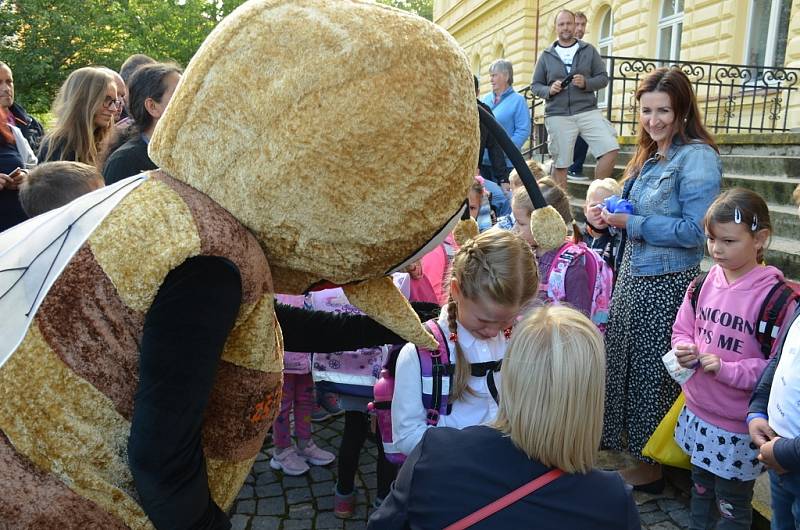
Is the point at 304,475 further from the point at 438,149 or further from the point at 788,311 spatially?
the point at 438,149

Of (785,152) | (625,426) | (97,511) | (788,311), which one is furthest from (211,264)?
(785,152)

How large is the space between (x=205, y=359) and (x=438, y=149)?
538 millimetres

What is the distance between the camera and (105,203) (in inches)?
41.3

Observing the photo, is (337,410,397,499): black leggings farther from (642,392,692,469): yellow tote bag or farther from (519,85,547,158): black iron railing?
(519,85,547,158): black iron railing

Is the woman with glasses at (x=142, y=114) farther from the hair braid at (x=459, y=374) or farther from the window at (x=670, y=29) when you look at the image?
the window at (x=670, y=29)

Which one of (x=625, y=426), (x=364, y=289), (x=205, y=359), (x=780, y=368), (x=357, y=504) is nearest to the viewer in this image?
(x=205, y=359)

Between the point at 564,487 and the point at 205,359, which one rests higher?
the point at 205,359

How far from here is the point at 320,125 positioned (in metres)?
1.02

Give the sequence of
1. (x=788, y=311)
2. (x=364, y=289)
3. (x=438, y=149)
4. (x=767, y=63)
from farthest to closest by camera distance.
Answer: (x=767, y=63) < (x=788, y=311) < (x=364, y=289) < (x=438, y=149)

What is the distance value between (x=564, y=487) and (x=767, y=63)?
36.2 ft

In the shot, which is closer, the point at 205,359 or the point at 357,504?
the point at 205,359

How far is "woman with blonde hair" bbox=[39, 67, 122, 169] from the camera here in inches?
135

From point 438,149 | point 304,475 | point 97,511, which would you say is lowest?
point 304,475

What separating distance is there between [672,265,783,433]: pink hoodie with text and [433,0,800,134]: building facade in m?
6.45
